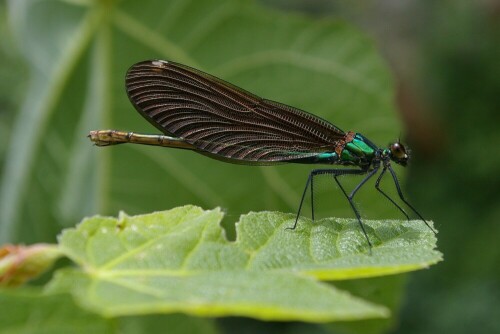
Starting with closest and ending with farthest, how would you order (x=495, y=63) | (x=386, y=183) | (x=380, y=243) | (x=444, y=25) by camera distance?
1. (x=380, y=243)
2. (x=386, y=183)
3. (x=495, y=63)
4. (x=444, y=25)

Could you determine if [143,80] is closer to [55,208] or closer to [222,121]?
[222,121]

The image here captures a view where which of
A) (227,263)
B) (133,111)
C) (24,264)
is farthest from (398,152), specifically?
(24,264)

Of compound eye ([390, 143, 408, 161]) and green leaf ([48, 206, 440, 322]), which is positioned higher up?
compound eye ([390, 143, 408, 161])

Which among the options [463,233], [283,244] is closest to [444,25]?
[463,233]

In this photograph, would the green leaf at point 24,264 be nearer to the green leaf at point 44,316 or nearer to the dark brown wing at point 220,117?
the green leaf at point 44,316

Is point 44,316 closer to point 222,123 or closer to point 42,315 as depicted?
point 42,315

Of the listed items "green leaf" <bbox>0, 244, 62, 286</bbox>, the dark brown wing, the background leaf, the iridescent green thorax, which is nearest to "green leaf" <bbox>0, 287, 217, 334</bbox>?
the background leaf

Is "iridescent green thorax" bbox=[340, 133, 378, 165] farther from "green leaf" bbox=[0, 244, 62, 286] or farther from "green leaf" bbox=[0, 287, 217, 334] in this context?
"green leaf" bbox=[0, 287, 217, 334]
